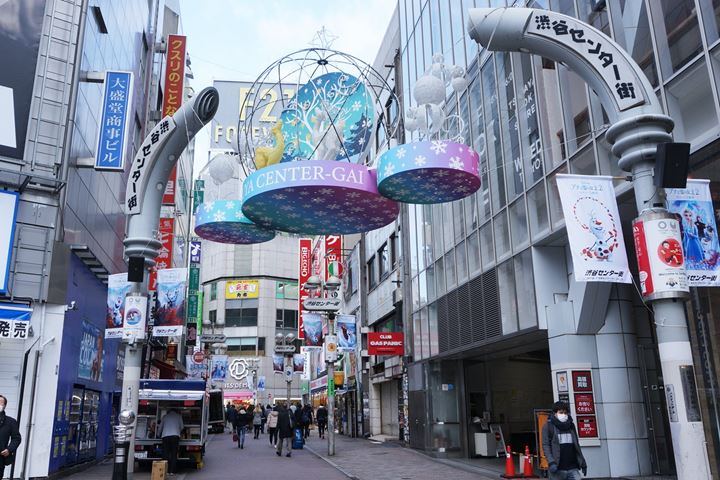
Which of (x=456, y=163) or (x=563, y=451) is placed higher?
(x=456, y=163)

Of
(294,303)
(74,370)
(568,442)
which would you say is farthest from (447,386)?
(294,303)

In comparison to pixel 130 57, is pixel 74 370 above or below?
below

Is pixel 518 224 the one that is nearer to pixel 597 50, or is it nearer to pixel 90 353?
pixel 597 50

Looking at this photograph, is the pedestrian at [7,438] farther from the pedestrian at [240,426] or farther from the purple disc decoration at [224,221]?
the pedestrian at [240,426]

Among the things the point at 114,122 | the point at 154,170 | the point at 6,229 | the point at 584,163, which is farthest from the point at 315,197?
the point at 114,122

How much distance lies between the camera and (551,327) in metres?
15.2

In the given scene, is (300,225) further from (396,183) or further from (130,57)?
(130,57)

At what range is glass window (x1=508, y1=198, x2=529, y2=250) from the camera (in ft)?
53.8

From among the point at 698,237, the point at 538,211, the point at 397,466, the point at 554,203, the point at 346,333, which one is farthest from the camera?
the point at 346,333

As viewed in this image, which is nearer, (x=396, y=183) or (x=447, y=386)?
(x=396, y=183)

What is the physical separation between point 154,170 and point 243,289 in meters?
70.7

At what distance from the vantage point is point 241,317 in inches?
3189

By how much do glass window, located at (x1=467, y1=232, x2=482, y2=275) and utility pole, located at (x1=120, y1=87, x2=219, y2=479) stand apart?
1009 cm

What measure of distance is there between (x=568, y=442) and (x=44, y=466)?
12604 millimetres
